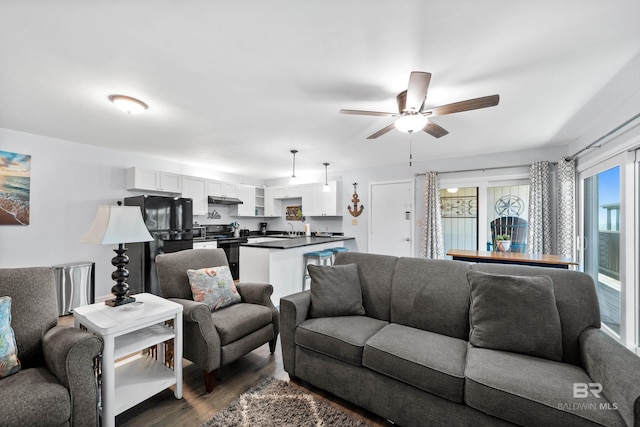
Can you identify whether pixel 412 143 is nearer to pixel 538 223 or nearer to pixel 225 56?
pixel 538 223

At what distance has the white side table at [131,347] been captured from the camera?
59.5 inches

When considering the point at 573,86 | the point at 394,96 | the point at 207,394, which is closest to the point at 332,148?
the point at 394,96

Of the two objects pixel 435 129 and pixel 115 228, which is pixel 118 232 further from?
pixel 435 129

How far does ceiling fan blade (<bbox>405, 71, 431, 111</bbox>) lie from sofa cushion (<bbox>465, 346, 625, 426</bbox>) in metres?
1.76

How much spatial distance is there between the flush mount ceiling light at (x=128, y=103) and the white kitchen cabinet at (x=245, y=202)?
360cm

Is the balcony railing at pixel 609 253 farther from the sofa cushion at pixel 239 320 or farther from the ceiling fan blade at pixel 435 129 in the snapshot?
the sofa cushion at pixel 239 320

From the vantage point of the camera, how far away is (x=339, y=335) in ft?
6.03

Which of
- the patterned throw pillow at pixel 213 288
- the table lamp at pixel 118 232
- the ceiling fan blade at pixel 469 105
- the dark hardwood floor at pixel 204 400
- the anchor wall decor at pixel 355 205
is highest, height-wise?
the ceiling fan blade at pixel 469 105

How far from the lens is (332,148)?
426cm

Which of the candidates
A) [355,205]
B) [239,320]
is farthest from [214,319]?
[355,205]

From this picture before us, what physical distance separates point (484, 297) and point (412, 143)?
282cm

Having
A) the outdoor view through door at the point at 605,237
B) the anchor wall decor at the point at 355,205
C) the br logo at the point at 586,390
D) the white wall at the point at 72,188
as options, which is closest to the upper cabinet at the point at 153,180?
the white wall at the point at 72,188

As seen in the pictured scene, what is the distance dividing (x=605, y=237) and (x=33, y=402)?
16.1 feet

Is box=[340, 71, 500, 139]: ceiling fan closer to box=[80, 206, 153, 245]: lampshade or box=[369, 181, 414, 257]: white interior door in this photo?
box=[80, 206, 153, 245]: lampshade
